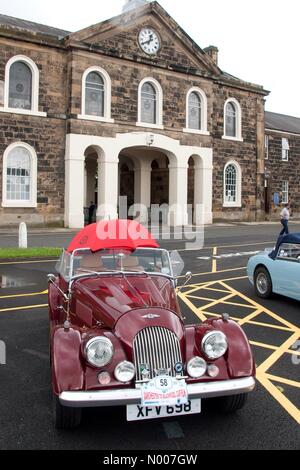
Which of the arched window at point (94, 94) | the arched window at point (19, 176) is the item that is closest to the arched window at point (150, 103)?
the arched window at point (94, 94)

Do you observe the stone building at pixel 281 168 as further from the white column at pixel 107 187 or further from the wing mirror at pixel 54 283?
the wing mirror at pixel 54 283

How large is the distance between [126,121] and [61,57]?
4.90 m

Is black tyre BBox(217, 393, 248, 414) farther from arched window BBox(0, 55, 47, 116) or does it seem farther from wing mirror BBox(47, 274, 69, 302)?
arched window BBox(0, 55, 47, 116)

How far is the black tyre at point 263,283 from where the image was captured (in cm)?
907

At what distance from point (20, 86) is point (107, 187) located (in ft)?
22.9

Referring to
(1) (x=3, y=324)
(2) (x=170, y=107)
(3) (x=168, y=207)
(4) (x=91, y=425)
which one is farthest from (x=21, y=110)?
(4) (x=91, y=425)

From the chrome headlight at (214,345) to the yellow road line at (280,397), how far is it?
896mm

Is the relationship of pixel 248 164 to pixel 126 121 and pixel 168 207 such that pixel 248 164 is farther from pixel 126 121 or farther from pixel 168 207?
pixel 126 121

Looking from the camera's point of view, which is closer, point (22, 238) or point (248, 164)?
point (22, 238)

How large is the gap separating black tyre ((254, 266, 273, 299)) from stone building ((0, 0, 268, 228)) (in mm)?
14223

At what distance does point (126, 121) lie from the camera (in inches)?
1056

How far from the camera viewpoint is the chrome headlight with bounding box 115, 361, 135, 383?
379 centimetres

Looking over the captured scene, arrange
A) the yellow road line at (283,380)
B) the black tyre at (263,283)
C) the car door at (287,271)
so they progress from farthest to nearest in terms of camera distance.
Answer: the black tyre at (263,283) → the car door at (287,271) → the yellow road line at (283,380)
